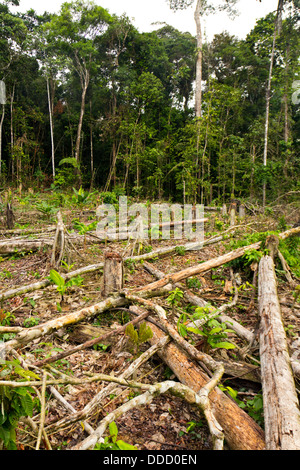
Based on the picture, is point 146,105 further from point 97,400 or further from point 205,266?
point 97,400

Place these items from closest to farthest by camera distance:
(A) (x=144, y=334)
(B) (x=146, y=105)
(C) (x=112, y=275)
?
(A) (x=144, y=334)
(C) (x=112, y=275)
(B) (x=146, y=105)

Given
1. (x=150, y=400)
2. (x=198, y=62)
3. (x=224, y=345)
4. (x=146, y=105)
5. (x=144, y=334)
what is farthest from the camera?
(x=146, y=105)

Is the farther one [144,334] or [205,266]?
[205,266]

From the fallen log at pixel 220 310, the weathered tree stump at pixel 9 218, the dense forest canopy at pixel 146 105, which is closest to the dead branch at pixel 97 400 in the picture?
the fallen log at pixel 220 310

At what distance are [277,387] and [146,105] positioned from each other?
48.9 ft

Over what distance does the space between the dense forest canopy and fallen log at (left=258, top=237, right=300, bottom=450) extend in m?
8.08

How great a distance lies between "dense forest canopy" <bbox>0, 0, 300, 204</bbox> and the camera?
11.6 metres

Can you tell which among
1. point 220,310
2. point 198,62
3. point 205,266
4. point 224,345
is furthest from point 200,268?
point 198,62

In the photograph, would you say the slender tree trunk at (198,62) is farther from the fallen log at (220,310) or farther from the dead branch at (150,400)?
the dead branch at (150,400)

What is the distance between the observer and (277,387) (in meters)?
1.54

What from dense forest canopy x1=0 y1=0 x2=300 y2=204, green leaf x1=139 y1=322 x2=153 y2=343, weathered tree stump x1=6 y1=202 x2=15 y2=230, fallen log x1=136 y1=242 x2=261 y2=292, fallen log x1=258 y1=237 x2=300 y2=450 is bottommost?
fallen log x1=258 y1=237 x2=300 y2=450

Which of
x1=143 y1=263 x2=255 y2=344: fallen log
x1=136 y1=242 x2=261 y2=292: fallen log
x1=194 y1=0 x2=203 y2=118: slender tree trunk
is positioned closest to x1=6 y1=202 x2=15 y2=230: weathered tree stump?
x1=143 y1=263 x2=255 y2=344: fallen log

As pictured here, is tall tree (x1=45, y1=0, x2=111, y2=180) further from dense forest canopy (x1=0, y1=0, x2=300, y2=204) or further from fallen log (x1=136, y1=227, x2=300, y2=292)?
fallen log (x1=136, y1=227, x2=300, y2=292)

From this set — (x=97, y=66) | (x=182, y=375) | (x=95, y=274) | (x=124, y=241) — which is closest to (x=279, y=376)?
(x=182, y=375)
